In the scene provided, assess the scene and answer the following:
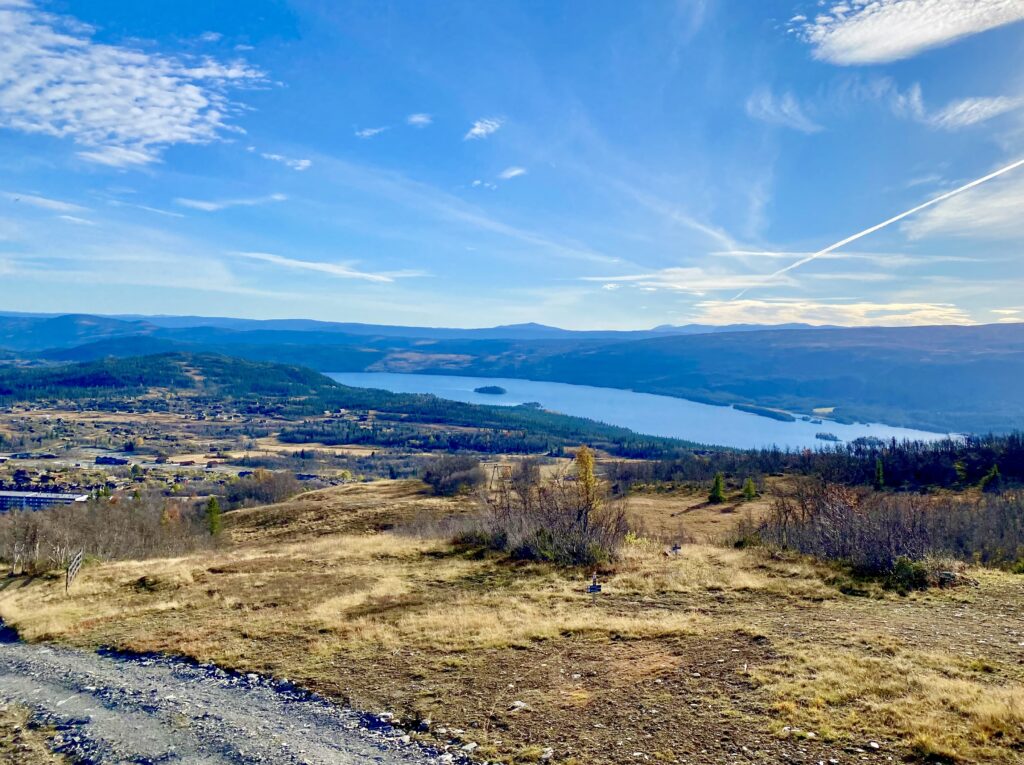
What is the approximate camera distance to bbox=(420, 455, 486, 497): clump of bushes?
74875 mm

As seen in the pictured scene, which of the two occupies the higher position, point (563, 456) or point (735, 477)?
point (735, 477)

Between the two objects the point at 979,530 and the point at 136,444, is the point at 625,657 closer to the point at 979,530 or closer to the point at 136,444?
the point at 979,530

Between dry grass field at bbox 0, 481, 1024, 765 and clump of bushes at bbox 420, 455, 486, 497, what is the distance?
4661 cm

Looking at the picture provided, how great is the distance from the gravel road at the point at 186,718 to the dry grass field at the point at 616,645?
76 cm

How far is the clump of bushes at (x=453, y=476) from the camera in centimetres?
7488

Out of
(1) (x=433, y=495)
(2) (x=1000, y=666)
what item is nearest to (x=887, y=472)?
(1) (x=433, y=495)

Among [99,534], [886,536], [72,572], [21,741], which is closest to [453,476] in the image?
[99,534]

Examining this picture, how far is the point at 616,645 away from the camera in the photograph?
50.8 ft

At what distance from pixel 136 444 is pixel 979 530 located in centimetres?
20057

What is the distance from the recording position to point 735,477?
86.4m

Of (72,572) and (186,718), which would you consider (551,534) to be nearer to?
(186,718)

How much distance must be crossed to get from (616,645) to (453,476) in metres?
63.7

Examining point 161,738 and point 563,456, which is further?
point 563,456

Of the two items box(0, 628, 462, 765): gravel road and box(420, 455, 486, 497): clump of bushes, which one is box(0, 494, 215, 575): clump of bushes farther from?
box(420, 455, 486, 497): clump of bushes
